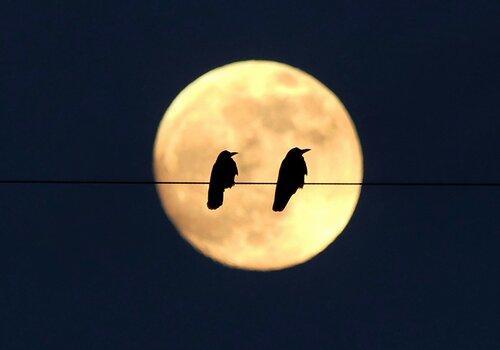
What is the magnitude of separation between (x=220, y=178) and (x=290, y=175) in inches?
34.8

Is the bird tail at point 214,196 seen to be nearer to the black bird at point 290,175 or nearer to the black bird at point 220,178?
the black bird at point 220,178

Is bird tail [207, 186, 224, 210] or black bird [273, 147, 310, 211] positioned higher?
black bird [273, 147, 310, 211]

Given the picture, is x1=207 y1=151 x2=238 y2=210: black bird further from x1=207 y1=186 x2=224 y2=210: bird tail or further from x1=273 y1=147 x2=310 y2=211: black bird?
x1=273 y1=147 x2=310 y2=211: black bird

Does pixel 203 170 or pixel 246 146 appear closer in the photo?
pixel 203 170

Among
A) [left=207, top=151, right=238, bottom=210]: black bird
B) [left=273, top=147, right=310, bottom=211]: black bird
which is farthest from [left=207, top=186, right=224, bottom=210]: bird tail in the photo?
[left=273, top=147, right=310, bottom=211]: black bird

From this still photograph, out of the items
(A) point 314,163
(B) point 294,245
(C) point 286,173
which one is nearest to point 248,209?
(B) point 294,245

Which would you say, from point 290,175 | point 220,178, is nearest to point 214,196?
point 220,178

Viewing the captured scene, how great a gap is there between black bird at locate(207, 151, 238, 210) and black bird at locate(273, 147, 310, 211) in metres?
0.63

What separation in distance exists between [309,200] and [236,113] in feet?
10.0

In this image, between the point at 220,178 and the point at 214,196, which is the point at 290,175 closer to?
the point at 220,178

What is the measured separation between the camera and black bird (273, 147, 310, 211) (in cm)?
1384

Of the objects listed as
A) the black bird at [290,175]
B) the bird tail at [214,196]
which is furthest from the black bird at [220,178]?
the black bird at [290,175]

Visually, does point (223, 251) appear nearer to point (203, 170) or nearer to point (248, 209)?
point (248, 209)

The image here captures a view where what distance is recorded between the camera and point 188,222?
92.5 feet
